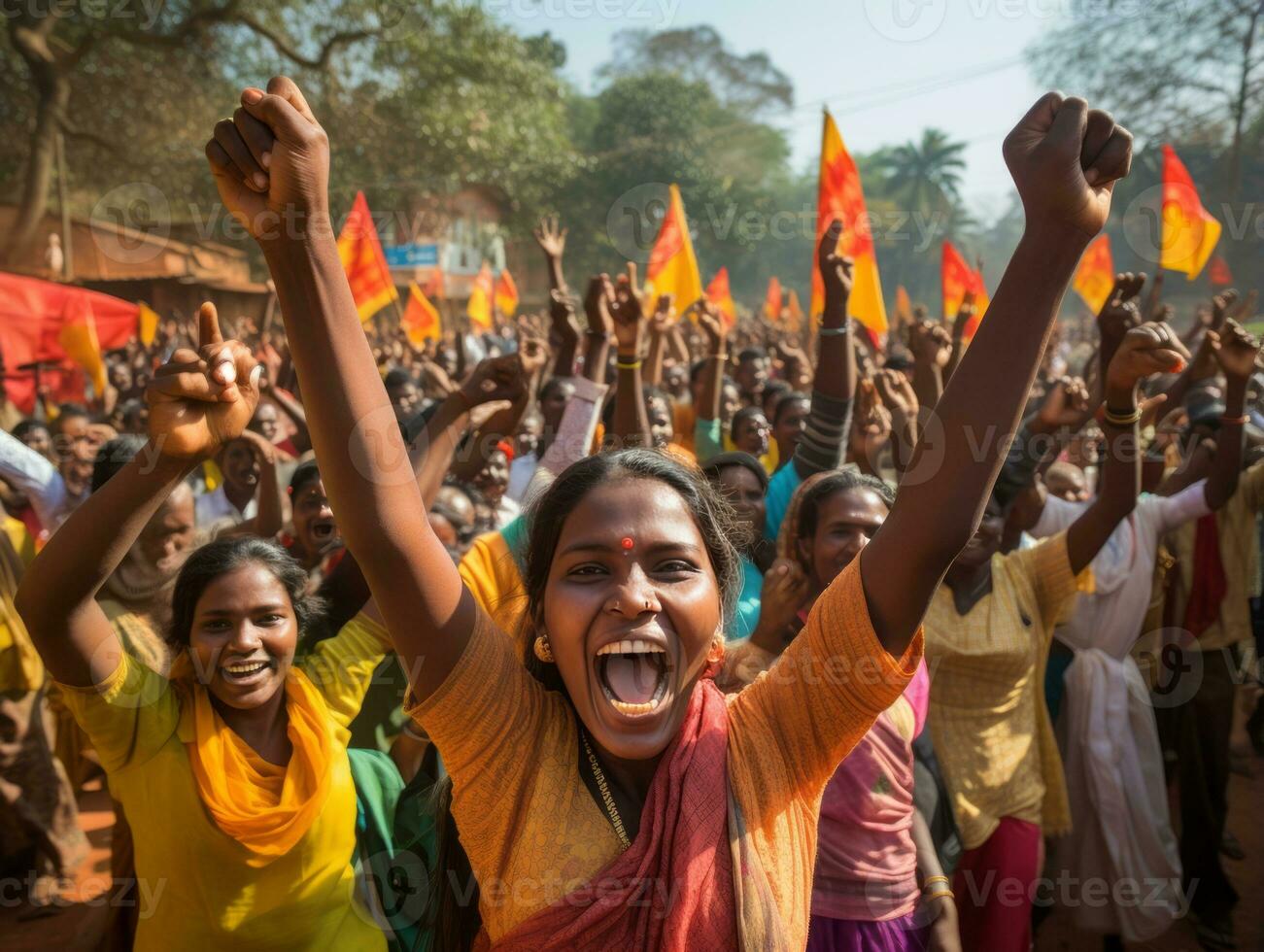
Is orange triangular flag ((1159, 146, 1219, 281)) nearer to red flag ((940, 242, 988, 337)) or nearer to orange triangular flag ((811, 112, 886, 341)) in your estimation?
red flag ((940, 242, 988, 337))

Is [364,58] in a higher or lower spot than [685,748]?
higher

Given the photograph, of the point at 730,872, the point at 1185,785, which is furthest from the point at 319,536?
the point at 1185,785

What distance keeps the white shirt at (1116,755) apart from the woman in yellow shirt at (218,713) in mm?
2499

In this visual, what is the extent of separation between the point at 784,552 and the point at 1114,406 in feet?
3.14

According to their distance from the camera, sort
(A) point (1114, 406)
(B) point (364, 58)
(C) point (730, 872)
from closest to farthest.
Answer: (C) point (730, 872), (A) point (1114, 406), (B) point (364, 58)

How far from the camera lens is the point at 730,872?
4.38 feet

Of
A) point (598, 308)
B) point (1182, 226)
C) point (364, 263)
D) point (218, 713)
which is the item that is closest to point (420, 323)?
point (364, 263)

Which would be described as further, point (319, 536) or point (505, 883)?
point (319, 536)

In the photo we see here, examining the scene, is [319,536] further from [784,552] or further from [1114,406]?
[1114,406]

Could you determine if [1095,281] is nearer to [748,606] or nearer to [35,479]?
[748,606]

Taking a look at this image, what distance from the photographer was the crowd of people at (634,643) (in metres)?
1.24

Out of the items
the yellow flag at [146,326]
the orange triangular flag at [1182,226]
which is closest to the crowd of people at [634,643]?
the orange triangular flag at [1182,226]

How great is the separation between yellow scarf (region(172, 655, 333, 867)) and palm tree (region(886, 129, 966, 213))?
6797 cm

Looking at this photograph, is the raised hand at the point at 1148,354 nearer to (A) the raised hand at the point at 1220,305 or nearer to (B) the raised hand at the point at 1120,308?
(B) the raised hand at the point at 1120,308
